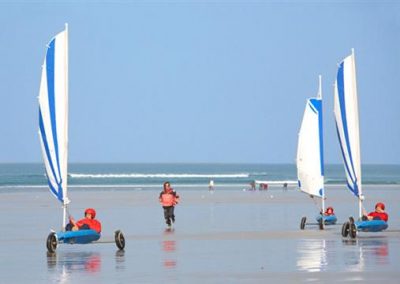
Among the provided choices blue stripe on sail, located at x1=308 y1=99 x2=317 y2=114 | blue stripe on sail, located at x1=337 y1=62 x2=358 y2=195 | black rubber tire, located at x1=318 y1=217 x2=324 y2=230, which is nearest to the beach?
black rubber tire, located at x1=318 y1=217 x2=324 y2=230

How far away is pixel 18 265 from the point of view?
2194 cm

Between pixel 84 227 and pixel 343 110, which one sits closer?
pixel 84 227

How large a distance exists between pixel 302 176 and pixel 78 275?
61.2 feet

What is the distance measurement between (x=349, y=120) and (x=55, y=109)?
8.69 meters

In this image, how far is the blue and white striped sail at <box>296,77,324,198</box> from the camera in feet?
119

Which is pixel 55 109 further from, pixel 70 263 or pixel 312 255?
pixel 312 255

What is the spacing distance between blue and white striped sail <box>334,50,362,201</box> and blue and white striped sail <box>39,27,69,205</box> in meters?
8.40

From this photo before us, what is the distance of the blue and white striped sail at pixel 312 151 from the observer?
1433 inches

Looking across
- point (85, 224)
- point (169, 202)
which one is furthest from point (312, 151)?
point (85, 224)

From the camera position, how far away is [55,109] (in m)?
24.2

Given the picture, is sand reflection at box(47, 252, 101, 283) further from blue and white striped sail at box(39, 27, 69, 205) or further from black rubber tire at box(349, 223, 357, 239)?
black rubber tire at box(349, 223, 357, 239)

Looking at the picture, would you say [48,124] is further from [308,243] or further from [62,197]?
[308,243]

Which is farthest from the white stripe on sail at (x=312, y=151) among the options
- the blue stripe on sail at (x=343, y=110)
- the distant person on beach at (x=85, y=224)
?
the distant person on beach at (x=85, y=224)

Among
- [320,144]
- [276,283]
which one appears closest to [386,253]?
[276,283]
